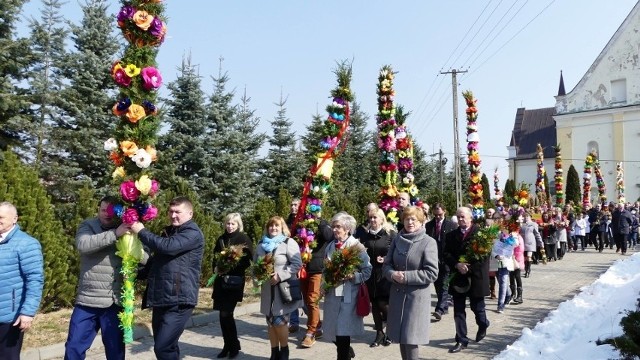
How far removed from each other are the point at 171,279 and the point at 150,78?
1997mm

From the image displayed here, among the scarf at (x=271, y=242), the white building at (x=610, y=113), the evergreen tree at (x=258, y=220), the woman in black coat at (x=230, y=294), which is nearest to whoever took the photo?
the scarf at (x=271, y=242)

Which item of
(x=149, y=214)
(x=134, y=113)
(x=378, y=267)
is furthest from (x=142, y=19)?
(x=378, y=267)

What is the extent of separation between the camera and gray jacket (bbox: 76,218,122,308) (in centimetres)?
526

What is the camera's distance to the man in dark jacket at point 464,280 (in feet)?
24.9

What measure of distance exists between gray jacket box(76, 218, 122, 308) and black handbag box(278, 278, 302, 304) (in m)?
2.10

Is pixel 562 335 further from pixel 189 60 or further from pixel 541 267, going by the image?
pixel 189 60

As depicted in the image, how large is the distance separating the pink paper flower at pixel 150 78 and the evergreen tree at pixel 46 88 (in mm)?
9951

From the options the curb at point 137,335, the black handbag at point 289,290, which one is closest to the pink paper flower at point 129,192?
the black handbag at point 289,290

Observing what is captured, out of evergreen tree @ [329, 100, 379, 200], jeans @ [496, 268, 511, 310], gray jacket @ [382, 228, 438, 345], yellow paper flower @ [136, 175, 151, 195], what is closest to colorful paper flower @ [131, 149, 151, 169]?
yellow paper flower @ [136, 175, 151, 195]

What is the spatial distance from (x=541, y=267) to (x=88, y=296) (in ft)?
51.2

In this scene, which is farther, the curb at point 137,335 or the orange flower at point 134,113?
the curb at point 137,335

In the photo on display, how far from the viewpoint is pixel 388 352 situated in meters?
7.50

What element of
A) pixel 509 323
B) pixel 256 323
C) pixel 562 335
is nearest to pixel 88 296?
pixel 256 323

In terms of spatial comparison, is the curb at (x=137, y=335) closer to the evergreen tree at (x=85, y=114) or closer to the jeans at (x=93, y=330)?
the jeans at (x=93, y=330)
